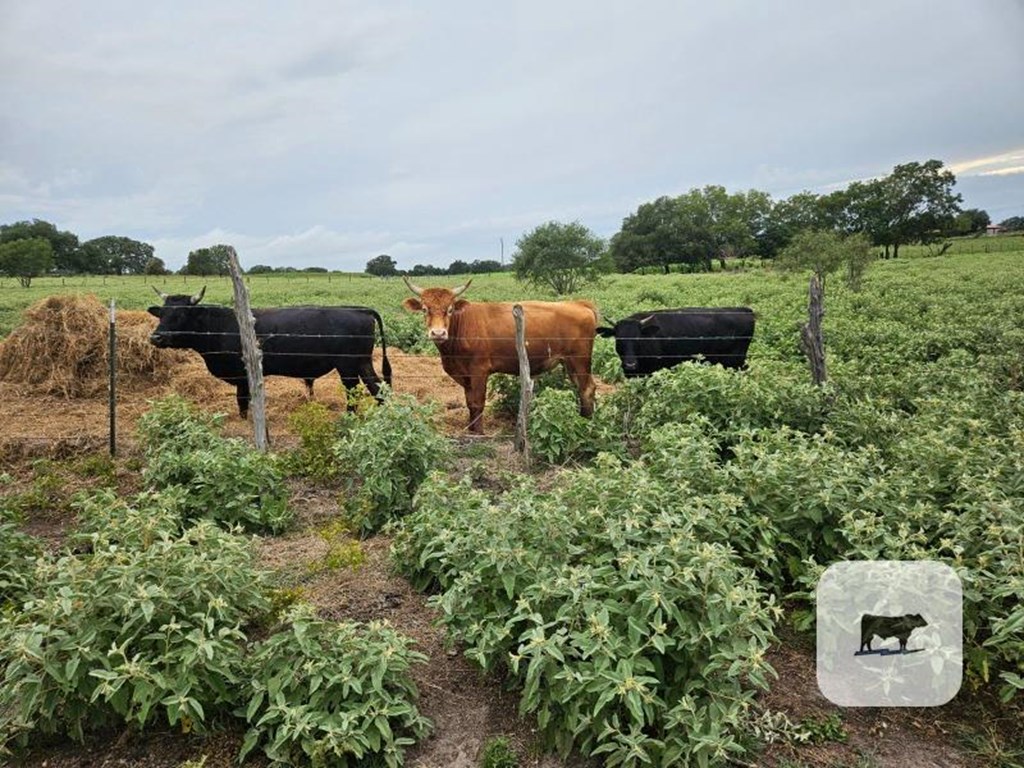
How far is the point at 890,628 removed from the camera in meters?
3.14

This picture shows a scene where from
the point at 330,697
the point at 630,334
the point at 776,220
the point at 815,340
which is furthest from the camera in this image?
the point at 776,220

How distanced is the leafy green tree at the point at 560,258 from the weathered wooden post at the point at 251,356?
33299mm

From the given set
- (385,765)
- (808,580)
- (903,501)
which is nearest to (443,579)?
(385,765)

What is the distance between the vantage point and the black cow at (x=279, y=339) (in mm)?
8664

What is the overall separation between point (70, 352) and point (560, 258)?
108ft

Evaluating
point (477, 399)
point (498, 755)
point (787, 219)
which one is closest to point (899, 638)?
point (498, 755)

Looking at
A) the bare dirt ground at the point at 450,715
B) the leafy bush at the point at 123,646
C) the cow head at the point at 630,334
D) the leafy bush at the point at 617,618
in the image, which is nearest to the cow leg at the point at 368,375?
the cow head at the point at 630,334

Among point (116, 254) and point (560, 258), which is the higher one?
point (116, 254)

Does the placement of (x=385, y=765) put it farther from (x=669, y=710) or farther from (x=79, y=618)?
(x=79, y=618)

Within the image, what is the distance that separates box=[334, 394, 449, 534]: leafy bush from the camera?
5.21m

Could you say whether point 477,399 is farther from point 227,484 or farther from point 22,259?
point 22,259

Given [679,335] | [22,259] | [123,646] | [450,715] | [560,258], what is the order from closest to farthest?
[123,646]
[450,715]
[679,335]
[560,258]
[22,259]

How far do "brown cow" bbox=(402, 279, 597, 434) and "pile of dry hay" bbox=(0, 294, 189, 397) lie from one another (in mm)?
4601

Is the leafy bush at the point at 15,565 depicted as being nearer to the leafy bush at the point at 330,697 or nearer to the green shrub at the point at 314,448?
the leafy bush at the point at 330,697
